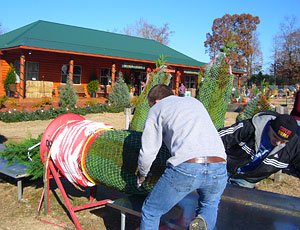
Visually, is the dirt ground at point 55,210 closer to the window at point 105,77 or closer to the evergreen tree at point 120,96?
the evergreen tree at point 120,96

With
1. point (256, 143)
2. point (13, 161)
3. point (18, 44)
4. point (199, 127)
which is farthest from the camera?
point (18, 44)

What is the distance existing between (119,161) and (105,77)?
19.1 m

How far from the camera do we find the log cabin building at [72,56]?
17609 mm

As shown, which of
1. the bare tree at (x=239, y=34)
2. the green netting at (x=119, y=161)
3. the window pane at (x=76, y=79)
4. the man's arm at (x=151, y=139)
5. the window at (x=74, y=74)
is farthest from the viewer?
the bare tree at (x=239, y=34)

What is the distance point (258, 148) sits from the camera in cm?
347

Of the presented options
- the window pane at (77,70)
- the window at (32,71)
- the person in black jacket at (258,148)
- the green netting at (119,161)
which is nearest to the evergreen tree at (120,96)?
the window pane at (77,70)

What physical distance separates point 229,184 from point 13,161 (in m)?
3.22

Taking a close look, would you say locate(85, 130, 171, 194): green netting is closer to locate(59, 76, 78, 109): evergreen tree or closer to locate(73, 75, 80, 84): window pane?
locate(59, 76, 78, 109): evergreen tree

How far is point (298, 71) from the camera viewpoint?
49.4 metres

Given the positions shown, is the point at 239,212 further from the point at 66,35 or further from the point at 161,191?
the point at 66,35

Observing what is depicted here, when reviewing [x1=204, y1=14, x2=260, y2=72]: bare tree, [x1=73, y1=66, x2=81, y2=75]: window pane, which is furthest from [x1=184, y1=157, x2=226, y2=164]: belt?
[x1=204, y1=14, x2=260, y2=72]: bare tree

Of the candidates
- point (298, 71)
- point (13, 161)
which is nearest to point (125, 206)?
point (13, 161)

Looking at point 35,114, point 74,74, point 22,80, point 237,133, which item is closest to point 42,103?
point 35,114

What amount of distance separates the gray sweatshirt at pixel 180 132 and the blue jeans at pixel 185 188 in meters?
0.08
